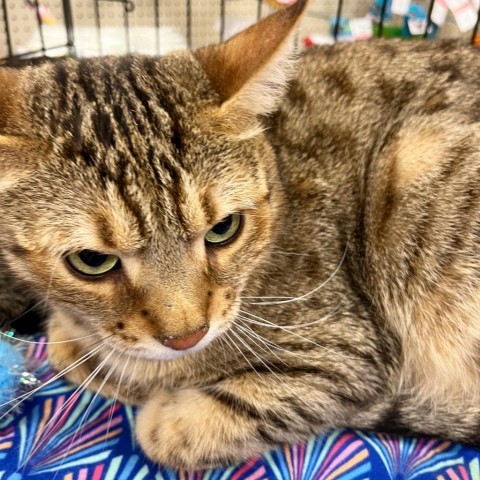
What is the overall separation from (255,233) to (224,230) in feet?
0.26

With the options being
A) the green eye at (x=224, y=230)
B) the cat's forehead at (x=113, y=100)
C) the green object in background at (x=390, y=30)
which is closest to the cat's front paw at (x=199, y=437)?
the green eye at (x=224, y=230)

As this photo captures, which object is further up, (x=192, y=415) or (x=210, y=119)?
(x=210, y=119)

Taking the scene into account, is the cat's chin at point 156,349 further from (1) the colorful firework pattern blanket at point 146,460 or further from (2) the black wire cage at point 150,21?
(2) the black wire cage at point 150,21

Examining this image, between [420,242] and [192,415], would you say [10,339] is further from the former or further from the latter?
[420,242]

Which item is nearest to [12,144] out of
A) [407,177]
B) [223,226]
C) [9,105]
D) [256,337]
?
[9,105]

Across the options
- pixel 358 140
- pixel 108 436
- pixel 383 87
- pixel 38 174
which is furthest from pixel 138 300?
pixel 383 87

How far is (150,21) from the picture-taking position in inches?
101

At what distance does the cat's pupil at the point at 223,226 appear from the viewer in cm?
89

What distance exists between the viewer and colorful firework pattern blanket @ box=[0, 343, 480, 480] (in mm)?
1011

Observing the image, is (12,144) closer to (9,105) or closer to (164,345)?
(9,105)

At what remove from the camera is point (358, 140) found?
1206 millimetres

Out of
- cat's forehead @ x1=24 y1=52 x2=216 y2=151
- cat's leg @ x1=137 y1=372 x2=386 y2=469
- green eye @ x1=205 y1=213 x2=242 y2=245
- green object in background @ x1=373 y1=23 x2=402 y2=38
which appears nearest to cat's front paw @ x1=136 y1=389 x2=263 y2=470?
cat's leg @ x1=137 y1=372 x2=386 y2=469

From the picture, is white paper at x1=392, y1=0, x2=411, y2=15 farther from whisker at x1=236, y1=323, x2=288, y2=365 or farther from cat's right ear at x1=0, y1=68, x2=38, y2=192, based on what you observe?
cat's right ear at x1=0, y1=68, x2=38, y2=192

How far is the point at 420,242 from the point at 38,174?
0.70 meters
